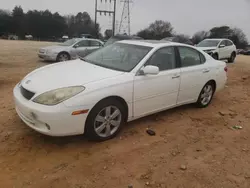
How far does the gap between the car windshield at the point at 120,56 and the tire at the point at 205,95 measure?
1759 millimetres

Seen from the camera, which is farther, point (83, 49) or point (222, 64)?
point (83, 49)

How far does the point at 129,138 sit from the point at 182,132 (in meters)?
0.99

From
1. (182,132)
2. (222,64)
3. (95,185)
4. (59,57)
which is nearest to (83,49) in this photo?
(59,57)

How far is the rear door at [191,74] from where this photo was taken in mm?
4809

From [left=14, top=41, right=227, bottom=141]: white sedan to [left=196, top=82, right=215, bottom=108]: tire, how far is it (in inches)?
3.5

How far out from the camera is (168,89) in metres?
4.48

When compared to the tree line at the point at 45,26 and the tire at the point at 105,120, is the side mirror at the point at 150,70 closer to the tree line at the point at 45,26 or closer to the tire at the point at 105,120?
the tire at the point at 105,120

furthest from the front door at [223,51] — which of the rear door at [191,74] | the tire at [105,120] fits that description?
the tire at [105,120]

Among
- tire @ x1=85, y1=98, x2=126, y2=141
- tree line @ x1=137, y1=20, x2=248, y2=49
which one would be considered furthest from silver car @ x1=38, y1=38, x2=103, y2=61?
tree line @ x1=137, y1=20, x2=248, y2=49

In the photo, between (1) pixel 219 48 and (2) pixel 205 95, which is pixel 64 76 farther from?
(1) pixel 219 48

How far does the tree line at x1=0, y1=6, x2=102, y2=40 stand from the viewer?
207 ft

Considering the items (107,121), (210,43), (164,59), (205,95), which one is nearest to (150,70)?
(164,59)

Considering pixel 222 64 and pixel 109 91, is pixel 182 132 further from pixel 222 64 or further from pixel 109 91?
pixel 222 64

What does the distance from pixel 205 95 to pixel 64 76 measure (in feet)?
10.4
